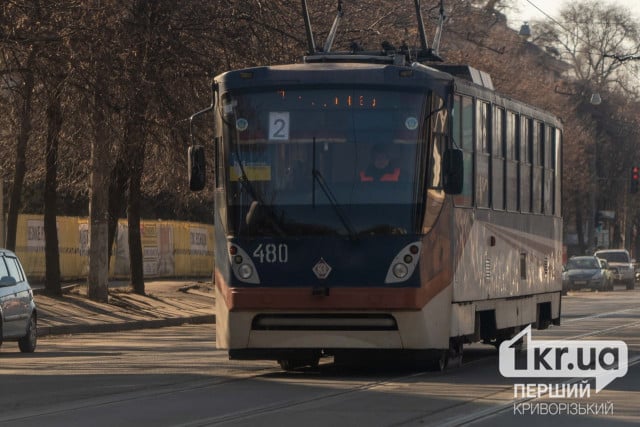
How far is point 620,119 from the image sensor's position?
3248 inches

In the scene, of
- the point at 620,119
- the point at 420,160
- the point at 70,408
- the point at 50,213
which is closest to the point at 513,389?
the point at 420,160

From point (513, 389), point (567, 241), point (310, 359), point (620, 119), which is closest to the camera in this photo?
point (513, 389)

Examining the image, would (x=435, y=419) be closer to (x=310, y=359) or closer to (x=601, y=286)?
(x=310, y=359)

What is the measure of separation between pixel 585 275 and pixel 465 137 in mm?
42806

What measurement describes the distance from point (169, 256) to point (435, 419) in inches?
1703

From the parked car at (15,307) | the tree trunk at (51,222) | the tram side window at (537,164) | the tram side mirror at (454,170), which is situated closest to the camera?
the tram side mirror at (454,170)

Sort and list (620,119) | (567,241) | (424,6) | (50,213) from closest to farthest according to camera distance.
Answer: (50,213) < (424,6) < (620,119) < (567,241)

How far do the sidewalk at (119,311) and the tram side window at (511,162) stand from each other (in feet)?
35.7

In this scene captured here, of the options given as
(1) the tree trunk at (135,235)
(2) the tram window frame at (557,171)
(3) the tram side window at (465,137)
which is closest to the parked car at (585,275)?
(1) the tree trunk at (135,235)

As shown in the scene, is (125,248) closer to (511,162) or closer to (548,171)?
(548,171)

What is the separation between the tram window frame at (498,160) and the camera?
60.7 feet

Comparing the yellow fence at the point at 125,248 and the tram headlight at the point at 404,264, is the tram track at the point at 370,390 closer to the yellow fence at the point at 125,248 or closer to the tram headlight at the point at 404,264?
the tram headlight at the point at 404,264

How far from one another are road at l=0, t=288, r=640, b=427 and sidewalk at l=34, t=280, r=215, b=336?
645 centimetres

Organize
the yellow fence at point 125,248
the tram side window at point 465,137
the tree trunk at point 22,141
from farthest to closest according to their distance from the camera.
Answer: the yellow fence at point 125,248 < the tree trunk at point 22,141 < the tram side window at point 465,137
